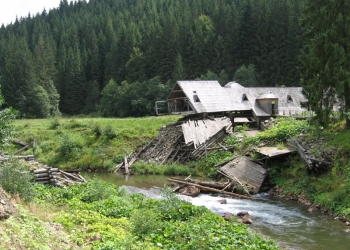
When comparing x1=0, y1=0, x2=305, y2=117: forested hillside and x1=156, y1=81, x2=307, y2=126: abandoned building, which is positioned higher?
x1=0, y1=0, x2=305, y2=117: forested hillside

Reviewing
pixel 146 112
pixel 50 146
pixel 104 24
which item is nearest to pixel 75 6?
pixel 104 24

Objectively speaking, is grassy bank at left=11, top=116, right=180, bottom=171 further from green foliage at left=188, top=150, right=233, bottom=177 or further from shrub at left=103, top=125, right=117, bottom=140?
green foliage at left=188, top=150, right=233, bottom=177

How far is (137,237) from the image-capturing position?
12820 millimetres

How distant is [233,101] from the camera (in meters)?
41.1

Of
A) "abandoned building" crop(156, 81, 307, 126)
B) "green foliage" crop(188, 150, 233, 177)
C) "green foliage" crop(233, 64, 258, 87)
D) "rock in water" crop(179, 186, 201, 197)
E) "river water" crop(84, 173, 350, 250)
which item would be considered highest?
"green foliage" crop(233, 64, 258, 87)

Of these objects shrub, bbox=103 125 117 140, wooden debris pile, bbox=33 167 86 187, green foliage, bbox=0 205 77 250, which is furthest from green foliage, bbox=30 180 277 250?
shrub, bbox=103 125 117 140

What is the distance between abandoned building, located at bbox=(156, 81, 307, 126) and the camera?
129 ft

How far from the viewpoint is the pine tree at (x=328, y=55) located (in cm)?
2412

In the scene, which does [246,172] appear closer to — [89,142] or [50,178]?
[50,178]

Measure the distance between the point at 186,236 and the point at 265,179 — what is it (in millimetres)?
14975

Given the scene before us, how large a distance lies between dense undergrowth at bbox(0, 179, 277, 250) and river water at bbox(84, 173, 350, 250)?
304 cm

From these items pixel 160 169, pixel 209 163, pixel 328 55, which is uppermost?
pixel 328 55

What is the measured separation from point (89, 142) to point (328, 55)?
1032 inches

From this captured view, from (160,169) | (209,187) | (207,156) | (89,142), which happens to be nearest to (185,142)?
(207,156)
